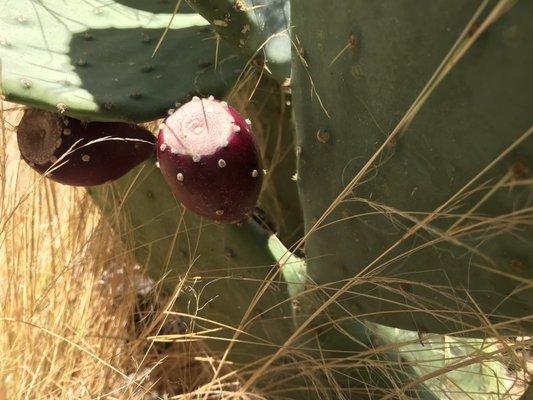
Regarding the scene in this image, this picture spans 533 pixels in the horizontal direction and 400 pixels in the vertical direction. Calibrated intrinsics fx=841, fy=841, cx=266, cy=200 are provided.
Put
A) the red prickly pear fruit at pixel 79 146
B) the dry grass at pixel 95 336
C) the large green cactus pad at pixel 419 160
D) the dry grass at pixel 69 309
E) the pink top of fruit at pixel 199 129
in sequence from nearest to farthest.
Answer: the large green cactus pad at pixel 419 160
the pink top of fruit at pixel 199 129
the red prickly pear fruit at pixel 79 146
the dry grass at pixel 95 336
the dry grass at pixel 69 309

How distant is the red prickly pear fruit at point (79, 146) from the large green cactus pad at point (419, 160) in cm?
28

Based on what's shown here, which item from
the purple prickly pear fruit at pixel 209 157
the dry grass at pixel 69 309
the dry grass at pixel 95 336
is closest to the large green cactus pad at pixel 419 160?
the purple prickly pear fruit at pixel 209 157

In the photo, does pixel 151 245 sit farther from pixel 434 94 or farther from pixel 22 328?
pixel 434 94

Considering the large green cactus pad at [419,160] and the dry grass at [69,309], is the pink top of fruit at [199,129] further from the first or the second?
the dry grass at [69,309]

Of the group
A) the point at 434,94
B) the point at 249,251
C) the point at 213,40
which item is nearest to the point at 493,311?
the point at 434,94

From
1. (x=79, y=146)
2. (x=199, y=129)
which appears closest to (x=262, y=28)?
(x=199, y=129)

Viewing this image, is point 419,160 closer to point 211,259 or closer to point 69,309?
point 211,259

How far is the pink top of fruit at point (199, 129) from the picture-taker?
1060 mm

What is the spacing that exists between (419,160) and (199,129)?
297 mm

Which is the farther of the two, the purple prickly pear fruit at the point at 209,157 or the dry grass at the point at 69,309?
A: the dry grass at the point at 69,309

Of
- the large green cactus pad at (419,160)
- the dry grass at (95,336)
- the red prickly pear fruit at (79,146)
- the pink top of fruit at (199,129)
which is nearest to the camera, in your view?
the large green cactus pad at (419,160)

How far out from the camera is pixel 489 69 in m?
0.80

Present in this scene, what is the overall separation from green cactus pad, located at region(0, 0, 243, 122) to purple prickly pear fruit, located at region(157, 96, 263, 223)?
110 mm

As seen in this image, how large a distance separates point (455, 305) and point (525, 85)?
343 millimetres
